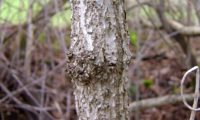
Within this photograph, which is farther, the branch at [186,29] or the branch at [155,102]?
the branch at [186,29]

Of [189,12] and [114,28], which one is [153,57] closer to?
[189,12]

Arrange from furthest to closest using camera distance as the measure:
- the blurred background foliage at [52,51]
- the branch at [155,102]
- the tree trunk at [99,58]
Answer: the blurred background foliage at [52,51]
the branch at [155,102]
the tree trunk at [99,58]

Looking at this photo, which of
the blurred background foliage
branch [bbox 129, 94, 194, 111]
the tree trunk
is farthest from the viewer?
the blurred background foliage

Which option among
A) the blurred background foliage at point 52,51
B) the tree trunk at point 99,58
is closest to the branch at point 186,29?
the blurred background foliage at point 52,51

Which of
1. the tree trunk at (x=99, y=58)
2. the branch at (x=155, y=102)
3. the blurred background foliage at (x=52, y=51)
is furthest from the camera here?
the blurred background foliage at (x=52, y=51)

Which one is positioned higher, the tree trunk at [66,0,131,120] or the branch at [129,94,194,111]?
the tree trunk at [66,0,131,120]

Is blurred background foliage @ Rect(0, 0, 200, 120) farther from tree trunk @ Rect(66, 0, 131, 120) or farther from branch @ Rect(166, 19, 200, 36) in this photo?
tree trunk @ Rect(66, 0, 131, 120)

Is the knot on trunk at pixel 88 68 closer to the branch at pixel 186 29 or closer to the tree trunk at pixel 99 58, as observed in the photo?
the tree trunk at pixel 99 58

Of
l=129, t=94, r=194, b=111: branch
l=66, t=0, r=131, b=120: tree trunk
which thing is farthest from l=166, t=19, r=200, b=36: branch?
l=66, t=0, r=131, b=120: tree trunk

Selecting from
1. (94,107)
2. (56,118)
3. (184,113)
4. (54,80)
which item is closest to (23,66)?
(54,80)
